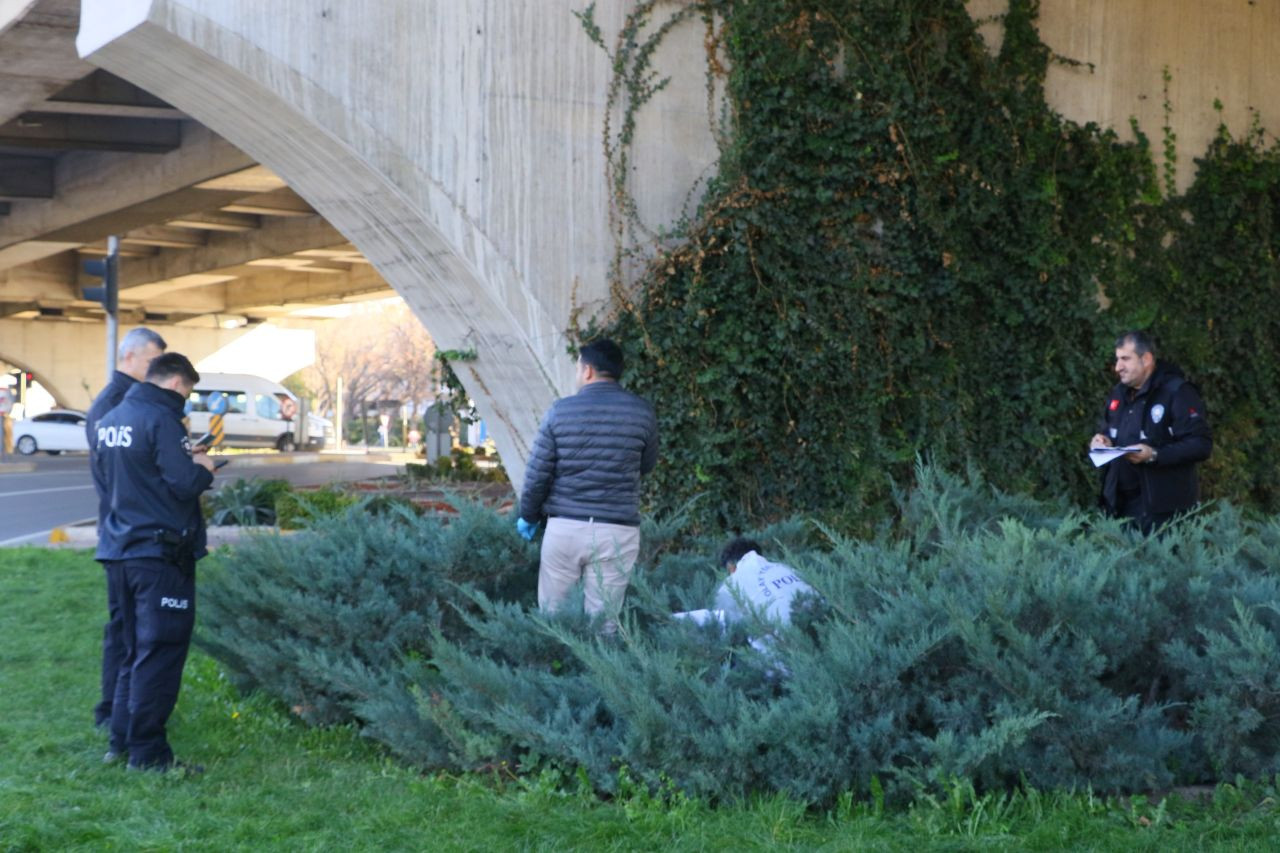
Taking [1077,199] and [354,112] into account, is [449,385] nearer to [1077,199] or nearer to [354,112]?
[354,112]

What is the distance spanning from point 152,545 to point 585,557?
1844 millimetres

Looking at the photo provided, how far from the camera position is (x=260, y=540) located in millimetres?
7219

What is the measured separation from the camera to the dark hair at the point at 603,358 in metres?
6.34

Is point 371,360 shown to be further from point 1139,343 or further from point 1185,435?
point 1185,435

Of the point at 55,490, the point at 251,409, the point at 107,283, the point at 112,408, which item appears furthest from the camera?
the point at 251,409

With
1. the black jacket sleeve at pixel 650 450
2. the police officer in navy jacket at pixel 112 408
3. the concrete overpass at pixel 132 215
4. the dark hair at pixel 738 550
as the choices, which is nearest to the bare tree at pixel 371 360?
the concrete overpass at pixel 132 215

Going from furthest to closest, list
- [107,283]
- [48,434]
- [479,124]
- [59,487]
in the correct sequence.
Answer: [48,434], [59,487], [107,283], [479,124]

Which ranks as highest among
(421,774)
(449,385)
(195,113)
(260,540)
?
(195,113)

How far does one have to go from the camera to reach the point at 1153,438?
277 inches

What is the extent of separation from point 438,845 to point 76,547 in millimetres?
10118

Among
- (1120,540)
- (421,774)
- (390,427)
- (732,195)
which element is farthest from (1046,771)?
(390,427)

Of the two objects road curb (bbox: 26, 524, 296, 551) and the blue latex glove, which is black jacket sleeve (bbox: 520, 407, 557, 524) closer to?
the blue latex glove

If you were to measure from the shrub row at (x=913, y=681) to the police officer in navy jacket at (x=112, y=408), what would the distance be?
880mm

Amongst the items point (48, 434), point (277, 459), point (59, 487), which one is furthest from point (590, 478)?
point (48, 434)
